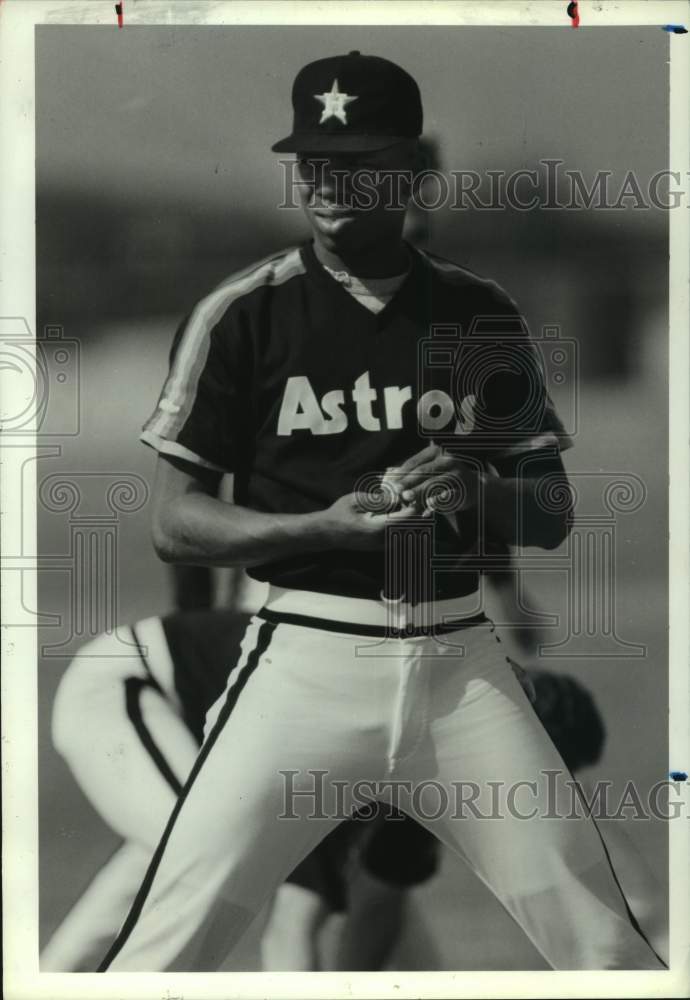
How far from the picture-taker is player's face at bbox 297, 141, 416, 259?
10.2 feet

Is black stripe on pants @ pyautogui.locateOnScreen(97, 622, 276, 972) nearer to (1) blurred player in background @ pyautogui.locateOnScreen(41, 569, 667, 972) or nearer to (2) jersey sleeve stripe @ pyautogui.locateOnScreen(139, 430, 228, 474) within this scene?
(1) blurred player in background @ pyautogui.locateOnScreen(41, 569, 667, 972)

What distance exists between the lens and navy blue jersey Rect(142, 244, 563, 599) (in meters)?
3.09

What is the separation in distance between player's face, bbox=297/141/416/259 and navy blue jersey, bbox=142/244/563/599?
0.08 metres

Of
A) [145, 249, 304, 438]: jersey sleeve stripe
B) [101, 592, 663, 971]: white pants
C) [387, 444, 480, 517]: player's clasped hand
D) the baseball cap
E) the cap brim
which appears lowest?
[101, 592, 663, 971]: white pants

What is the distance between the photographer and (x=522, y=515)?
3152 mm

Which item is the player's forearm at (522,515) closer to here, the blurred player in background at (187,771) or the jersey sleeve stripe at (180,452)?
the blurred player in background at (187,771)

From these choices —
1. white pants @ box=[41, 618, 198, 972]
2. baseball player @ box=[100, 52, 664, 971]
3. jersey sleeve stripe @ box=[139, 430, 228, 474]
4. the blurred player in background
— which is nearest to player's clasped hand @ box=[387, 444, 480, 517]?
baseball player @ box=[100, 52, 664, 971]

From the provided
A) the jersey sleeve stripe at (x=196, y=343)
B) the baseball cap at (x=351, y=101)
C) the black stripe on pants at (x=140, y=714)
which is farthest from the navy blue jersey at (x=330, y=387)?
the black stripe on pants at (x=140, y=714)

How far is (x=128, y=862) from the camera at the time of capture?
10.3ft

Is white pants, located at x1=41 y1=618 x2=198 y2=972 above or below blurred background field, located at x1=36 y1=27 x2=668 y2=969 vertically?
below

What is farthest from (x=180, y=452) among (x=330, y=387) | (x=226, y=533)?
(x=330, y=387)

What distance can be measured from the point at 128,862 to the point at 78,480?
0.91 m

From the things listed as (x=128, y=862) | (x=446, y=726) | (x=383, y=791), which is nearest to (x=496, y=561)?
(x=446, y=726)

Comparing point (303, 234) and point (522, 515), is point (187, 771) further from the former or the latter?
point (303, 234)
